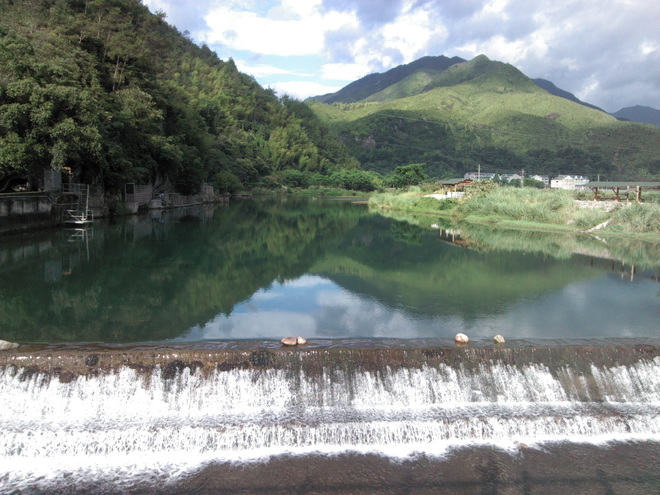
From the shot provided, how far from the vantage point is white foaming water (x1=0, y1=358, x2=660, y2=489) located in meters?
6.53

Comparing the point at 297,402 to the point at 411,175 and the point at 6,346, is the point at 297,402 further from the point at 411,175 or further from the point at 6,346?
the point at 411,175

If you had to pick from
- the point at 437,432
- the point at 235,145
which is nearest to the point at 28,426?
the point at 437,432

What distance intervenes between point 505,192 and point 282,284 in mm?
29399

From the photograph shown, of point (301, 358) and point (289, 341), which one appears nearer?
point (301, 358)

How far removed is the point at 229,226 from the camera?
2995cm

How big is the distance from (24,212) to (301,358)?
18933 millimetres

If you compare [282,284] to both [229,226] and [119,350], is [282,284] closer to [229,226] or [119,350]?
[119,350]

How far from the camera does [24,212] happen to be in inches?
835

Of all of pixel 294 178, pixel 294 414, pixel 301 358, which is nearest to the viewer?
pixel 294 414

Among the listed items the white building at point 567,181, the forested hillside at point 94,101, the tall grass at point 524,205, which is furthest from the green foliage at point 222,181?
the white building at point 567,181

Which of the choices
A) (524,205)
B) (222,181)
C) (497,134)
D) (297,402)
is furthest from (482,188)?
(497,134)

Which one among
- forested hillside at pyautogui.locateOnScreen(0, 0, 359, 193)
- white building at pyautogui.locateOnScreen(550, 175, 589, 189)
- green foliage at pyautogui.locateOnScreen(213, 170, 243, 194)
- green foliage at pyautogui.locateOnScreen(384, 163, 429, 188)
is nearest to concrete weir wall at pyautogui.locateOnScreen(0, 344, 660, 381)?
forested hillside at pyautogui.locateOnScreen(0, 0, 359, 193)

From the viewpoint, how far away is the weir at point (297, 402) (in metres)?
6.59

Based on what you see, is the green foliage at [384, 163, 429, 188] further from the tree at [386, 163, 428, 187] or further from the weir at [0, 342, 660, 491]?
the weir at [0, 342, 660, 491]
